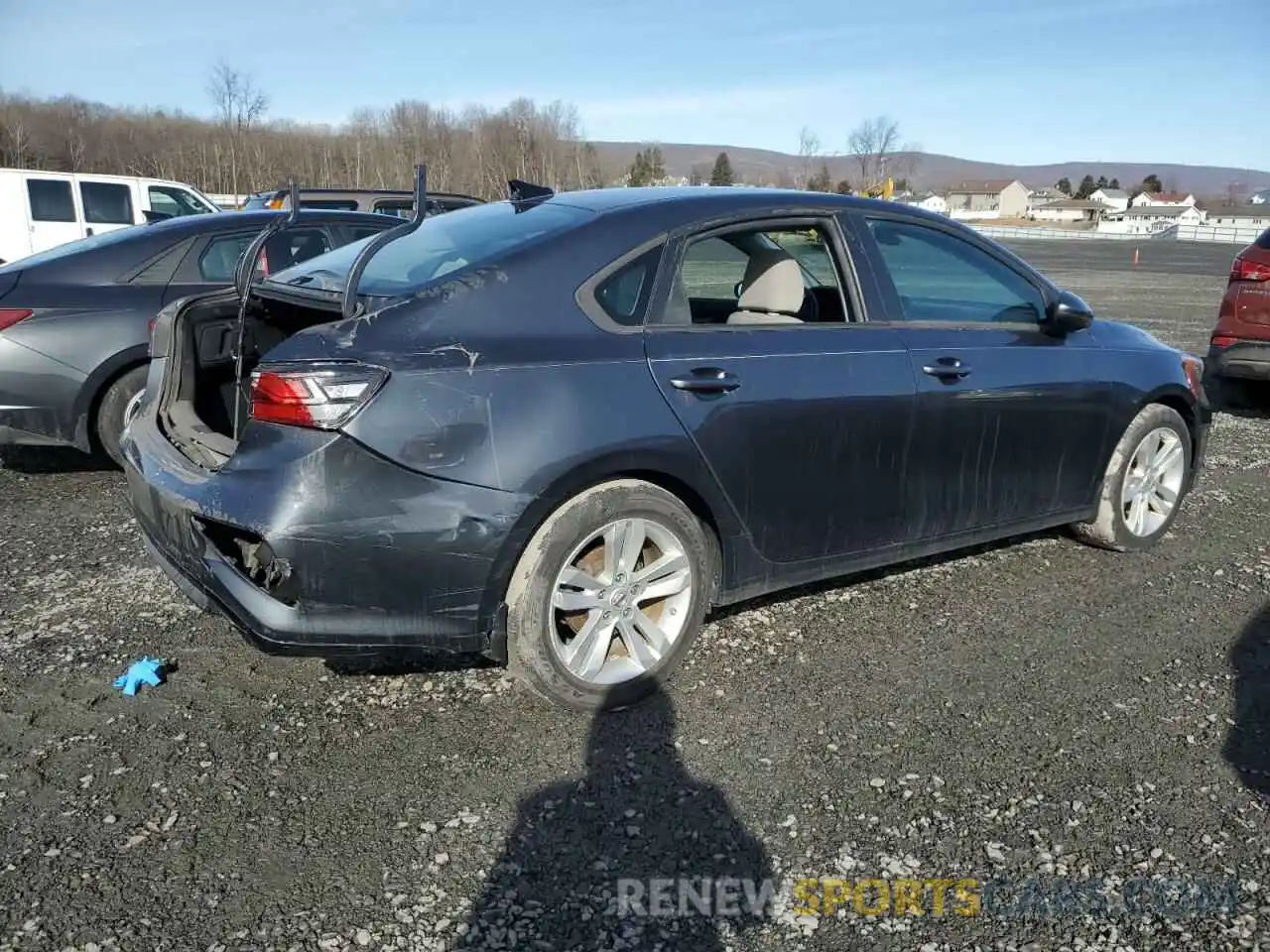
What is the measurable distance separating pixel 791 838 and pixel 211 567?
1.81 meters

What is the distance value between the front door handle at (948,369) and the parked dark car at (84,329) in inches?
155

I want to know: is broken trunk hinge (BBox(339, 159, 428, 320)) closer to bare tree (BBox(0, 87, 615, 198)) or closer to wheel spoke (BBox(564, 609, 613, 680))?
wheel spoke (BBox(564, 609, 613, 680))

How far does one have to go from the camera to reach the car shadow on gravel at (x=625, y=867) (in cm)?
230

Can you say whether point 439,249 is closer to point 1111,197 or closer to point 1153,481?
point 1153,481

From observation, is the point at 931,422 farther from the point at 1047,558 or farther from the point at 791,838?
the point at 791,838

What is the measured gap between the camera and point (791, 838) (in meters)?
2.65

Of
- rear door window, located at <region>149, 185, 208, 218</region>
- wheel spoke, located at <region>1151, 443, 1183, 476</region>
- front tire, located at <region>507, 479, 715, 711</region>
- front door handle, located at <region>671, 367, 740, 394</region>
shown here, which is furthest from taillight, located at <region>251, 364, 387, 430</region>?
rear door window, located at <region>149, 185, 208, 218</region>

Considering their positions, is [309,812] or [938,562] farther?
[938,562]

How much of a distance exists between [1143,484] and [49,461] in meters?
6.13

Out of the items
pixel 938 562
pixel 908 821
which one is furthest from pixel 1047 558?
pixel 908 821

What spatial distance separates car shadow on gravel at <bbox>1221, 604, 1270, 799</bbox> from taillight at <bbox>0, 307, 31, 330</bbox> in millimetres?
5764

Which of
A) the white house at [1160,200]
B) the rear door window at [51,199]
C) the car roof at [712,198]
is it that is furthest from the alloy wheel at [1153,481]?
the white house at [1160,200]

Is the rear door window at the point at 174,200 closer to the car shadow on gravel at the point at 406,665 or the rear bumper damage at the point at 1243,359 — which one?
the rear bumper damage at the point at 1243,359

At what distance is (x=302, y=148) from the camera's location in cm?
8150
